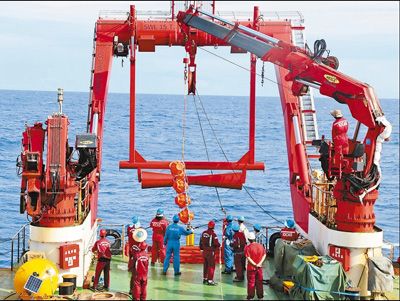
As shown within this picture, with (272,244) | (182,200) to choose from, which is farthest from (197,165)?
(272,244)

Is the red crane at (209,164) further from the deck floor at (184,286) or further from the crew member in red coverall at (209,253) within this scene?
the crew member in red coverall at (209,253)

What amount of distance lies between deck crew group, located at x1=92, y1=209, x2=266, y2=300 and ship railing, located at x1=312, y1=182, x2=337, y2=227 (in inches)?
64.7

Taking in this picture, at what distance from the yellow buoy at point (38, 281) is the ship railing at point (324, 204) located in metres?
6.37

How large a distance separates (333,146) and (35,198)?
659 centimetres

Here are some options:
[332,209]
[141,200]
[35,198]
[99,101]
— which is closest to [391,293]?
[332,209]

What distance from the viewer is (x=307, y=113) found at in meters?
21.5

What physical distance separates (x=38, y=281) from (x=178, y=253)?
356cm

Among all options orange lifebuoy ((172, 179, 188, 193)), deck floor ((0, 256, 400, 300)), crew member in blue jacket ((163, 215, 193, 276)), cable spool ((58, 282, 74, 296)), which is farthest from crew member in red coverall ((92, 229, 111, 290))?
orange lifebuoy ((172, 179, 188, 193))

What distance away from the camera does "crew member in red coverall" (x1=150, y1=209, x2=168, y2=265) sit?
17.4m

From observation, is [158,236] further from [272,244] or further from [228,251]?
[272,244]

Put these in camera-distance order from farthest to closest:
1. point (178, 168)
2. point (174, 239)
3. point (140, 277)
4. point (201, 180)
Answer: point (201, 180), point (178, 168), point (174, 239), point (140, 277)

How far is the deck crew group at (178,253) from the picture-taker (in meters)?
14.6

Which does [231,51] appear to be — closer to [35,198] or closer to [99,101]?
[99,101]

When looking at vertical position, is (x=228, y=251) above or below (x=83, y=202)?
below
